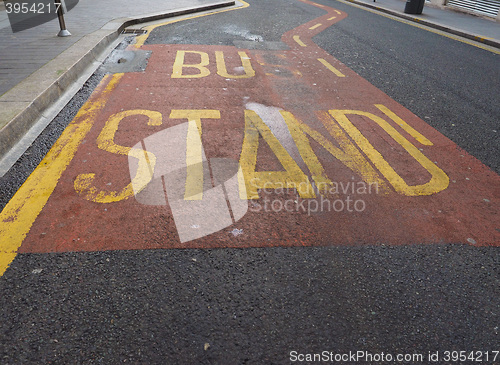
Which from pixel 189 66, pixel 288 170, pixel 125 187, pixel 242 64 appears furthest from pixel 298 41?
pixel 125 187

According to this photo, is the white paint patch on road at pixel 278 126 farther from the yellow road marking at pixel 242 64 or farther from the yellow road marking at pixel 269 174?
the yellow road marking at pixel 242 64

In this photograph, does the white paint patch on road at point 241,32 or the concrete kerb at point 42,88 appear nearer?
the concrete kerb at point 42,88

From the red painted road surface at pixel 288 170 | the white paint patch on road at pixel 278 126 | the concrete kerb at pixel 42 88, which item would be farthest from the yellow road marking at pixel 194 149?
the concrete kerb at pixel 42 88

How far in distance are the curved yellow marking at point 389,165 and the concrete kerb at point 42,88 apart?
11.6ft

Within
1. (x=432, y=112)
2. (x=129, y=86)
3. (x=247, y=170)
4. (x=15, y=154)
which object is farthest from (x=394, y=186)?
(x=129, y=86)

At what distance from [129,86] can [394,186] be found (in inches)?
157

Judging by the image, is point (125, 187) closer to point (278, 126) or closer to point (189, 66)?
point (278, 126)

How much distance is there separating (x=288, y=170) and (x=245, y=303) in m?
→ 1.63

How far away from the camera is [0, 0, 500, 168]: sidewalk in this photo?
13.4 ft

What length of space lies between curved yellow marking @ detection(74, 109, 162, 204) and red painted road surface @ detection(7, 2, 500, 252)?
0.05 ft

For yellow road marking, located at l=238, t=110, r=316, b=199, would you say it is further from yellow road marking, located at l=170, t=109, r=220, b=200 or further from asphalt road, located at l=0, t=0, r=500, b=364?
asphalt road, located at l=0, t=0, r=500, b=364

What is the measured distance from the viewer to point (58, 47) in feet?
21.0

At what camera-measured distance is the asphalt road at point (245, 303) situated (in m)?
1.89

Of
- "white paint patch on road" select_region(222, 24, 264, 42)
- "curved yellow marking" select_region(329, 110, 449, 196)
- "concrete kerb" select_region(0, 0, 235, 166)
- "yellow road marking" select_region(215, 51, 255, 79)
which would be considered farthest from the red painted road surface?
"white paint patch on road" select_region(222, 24, 264, 42)
